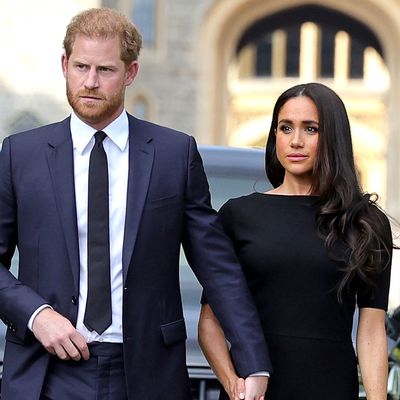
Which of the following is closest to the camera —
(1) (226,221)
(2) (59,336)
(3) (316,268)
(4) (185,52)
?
(2) (59,336)

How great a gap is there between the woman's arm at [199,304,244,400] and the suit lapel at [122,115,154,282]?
1.16 feet

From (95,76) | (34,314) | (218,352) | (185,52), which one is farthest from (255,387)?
(185,52)

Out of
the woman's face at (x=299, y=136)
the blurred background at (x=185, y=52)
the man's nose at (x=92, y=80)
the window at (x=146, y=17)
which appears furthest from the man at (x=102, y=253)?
the window at (x=146, y=17)

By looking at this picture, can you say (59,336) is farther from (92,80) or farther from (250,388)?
(92,80)

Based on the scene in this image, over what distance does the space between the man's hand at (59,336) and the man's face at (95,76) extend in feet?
1.84

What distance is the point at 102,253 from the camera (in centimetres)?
351

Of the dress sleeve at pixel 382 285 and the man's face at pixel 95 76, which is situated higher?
the man's face at pixel 95 76

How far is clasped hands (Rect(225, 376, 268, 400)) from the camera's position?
3.53 meters

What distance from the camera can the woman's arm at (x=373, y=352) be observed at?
144 inches

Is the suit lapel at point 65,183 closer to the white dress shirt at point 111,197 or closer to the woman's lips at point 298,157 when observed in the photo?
the white dress shirt at point 111,197

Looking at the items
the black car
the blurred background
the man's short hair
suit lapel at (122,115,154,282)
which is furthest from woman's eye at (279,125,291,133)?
the blurred background

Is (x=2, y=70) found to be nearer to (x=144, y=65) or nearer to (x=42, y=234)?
(x=144, y=65)

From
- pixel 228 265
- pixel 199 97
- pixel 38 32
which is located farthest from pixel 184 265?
pixel 199 97

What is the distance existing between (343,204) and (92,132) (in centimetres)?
73
